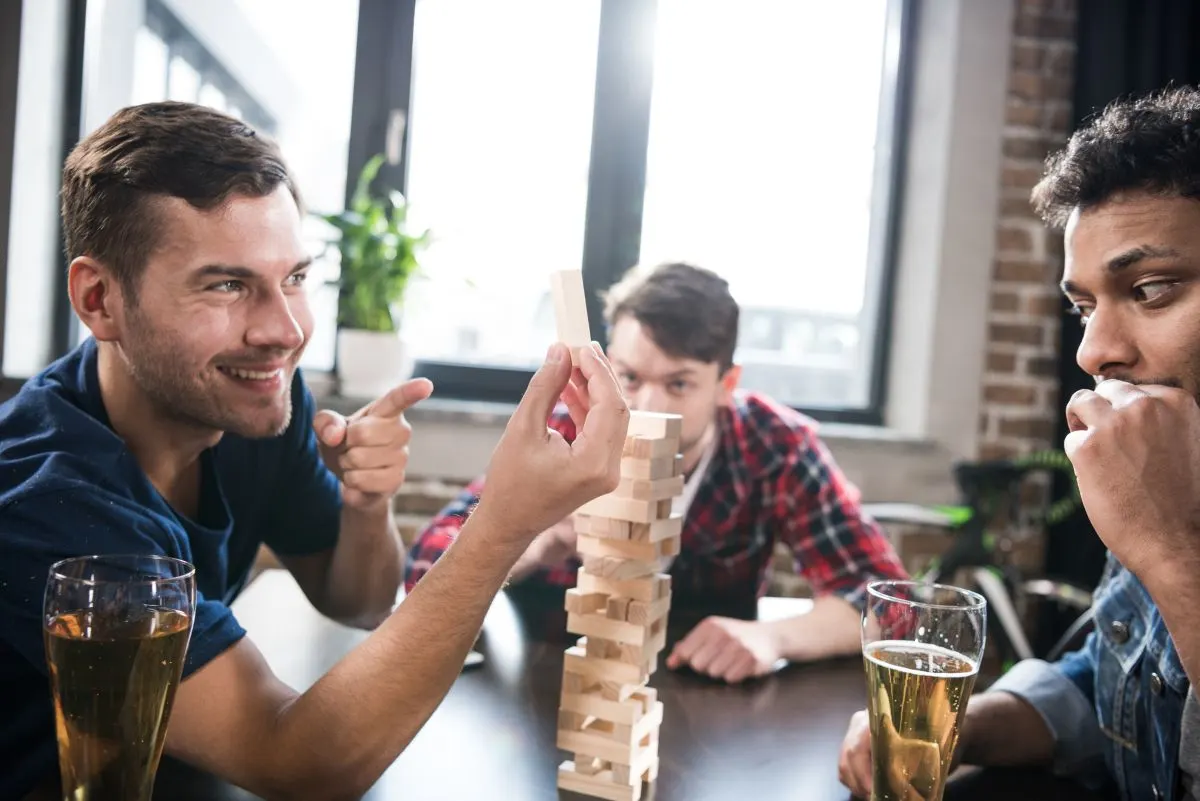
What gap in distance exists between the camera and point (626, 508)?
3.38 feet

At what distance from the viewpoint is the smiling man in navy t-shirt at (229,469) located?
986mm

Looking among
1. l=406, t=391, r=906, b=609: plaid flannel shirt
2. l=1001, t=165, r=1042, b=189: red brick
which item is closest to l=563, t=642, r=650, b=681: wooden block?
l=406, t=391, r=906, b=609: plaid flannel shirt

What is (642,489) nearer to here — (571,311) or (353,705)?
(571,311)

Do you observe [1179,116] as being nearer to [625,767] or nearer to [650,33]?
[625,767]

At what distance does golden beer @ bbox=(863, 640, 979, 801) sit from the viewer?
2.92 ft

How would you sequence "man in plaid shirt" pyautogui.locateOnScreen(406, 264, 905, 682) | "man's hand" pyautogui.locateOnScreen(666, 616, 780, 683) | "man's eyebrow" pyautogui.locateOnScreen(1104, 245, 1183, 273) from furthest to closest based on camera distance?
"man in plaid shirt" pyautogui.locateOnScreen(406, 264, 905, 682) → "man's hand" pyautogui.locateOnScreen(666, 616, 780, 683) → "man's eyebrow" pyautogui.locateOnScreen(1104, 245, 1183, 273)

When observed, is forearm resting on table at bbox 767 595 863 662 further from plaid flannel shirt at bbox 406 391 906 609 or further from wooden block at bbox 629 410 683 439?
wooden block at bbox 629 410 683 439

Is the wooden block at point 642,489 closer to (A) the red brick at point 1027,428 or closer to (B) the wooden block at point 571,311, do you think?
(B) the wooden block at point 571,311

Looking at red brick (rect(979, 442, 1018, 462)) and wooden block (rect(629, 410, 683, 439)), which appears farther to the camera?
red brick (rect(979, 442, 1018, 462))

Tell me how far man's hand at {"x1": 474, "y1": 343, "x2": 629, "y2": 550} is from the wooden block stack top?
0.08m

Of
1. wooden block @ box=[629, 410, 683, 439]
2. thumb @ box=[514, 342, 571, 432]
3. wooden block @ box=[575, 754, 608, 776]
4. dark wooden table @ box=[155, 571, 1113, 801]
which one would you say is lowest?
dark wooden table @ box=[155, 571, 1113, 801]

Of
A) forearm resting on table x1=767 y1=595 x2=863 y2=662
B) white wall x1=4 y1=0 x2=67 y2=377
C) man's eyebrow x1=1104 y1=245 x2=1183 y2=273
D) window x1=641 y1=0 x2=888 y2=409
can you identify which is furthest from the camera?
window x1=641 y1=0 x2=888 y2=409

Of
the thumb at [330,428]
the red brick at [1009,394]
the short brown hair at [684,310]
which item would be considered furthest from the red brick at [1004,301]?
the thumb at [330,428]

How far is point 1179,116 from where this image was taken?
4.06 feet
